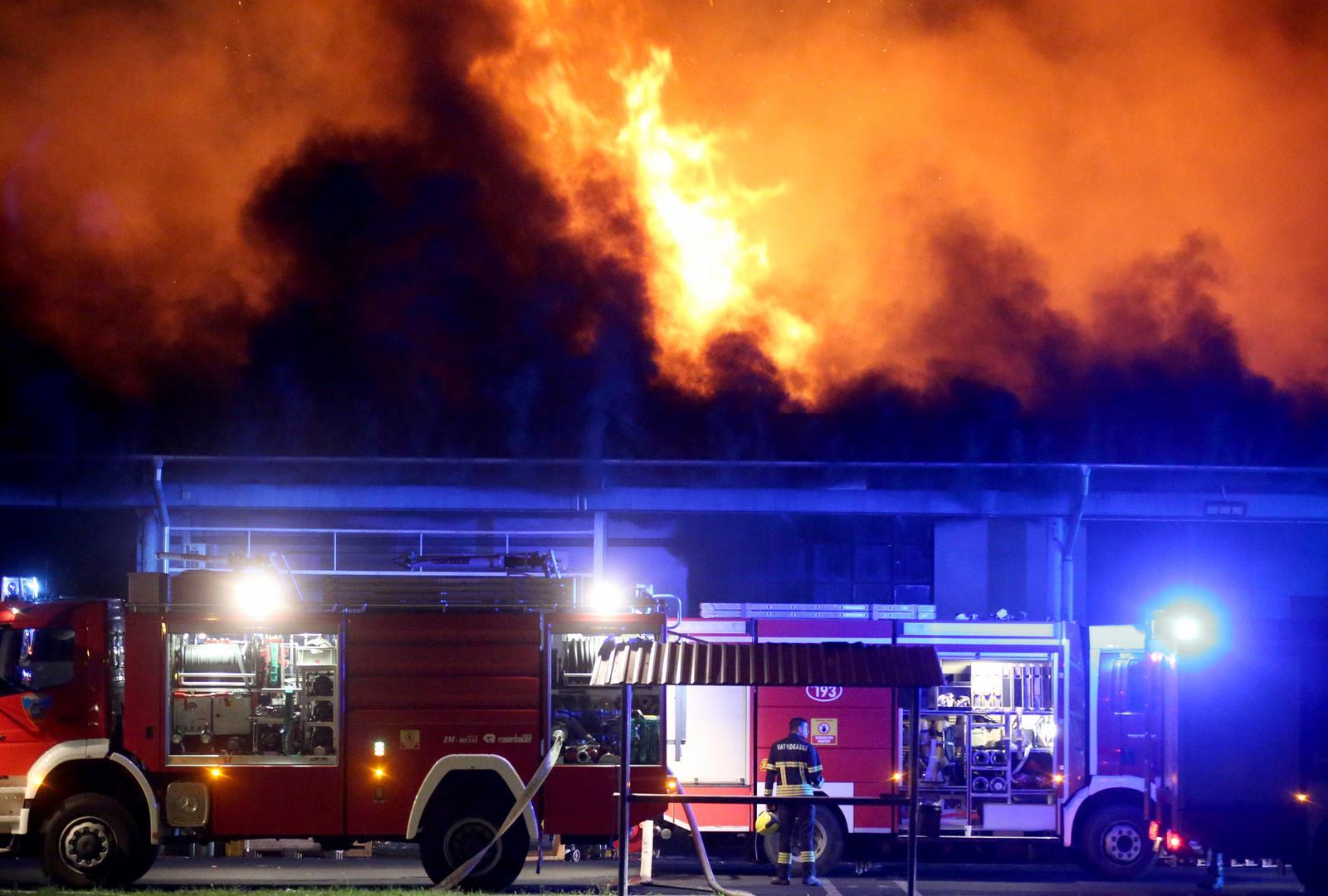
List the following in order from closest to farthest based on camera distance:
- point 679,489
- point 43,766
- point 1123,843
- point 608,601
Result: point 43,766 < point 608,601 < point 1123,843 < point 679,489

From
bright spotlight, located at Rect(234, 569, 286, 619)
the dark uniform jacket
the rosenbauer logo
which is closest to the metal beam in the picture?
the rosenbauer logo

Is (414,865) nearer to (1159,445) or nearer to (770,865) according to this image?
(770,865)

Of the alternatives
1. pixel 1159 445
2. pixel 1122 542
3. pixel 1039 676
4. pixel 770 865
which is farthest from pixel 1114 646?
pixel 1159 445

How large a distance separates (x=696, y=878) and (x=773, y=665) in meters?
4.71

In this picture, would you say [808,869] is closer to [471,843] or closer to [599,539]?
[471,843]

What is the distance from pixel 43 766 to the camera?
13266 millimetres

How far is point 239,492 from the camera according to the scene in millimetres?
21359

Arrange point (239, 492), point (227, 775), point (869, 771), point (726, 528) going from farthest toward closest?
1. point (726, 528)
2. point (239, 492)
3. point (869, 771)
4. point (227, 775)

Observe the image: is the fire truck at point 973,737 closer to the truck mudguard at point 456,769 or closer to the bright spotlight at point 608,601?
the bright spotlight at point 608,601

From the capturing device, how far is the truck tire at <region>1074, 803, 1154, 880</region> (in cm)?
1588

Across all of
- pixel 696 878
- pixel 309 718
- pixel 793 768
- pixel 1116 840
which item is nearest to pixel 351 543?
pixel 309 718

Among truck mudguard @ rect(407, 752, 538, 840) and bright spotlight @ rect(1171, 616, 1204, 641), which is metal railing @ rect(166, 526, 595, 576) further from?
bright spotlight @ rect(1171, 616, 1204, 641)

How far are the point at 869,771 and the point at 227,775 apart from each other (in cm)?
684

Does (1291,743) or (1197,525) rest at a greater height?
(1197,525)
